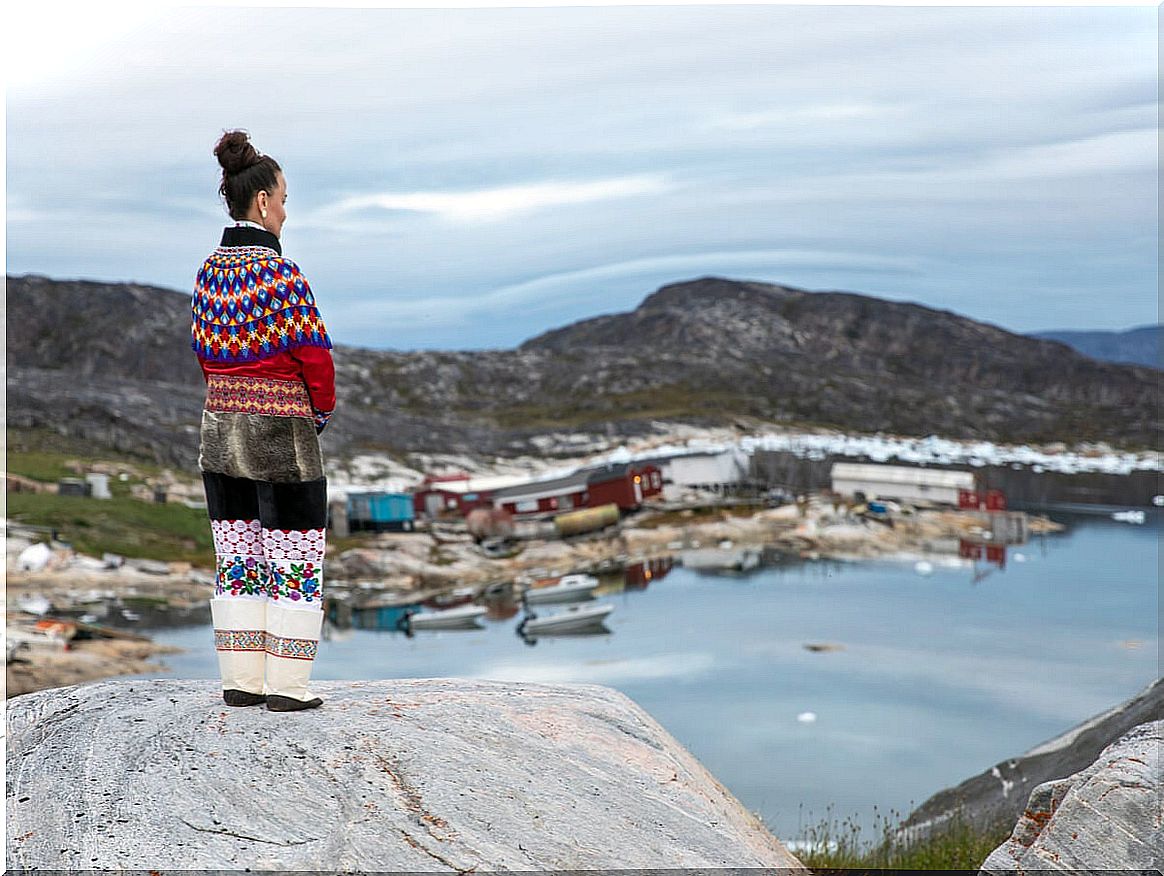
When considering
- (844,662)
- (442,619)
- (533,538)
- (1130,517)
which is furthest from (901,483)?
(442,619)

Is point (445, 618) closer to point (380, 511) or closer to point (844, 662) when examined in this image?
point (380, 511)

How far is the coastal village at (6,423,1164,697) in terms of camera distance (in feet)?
109

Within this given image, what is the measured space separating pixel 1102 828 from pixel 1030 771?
458 cm

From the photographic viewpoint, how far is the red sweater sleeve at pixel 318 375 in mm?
5602

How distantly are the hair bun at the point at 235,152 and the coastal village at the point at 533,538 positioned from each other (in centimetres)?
2173

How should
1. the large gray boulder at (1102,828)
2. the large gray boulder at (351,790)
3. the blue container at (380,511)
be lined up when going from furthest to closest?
1. the blue container at (380,511)
2. the large gray boulder at (1102,828)
3. the large gray boulder at (351,790)

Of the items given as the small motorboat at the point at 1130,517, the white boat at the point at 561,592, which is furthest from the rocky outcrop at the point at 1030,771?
the small motorboat at the point at 1130,517

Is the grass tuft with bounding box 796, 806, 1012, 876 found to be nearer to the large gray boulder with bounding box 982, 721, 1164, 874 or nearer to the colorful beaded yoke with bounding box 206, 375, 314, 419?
the large gray boulder with bounding box 982, 721, 1164, 874

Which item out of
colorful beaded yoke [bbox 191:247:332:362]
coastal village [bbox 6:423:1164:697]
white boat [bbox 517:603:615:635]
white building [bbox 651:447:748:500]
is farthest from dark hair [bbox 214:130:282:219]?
white building [bbox 651:447:748:500]

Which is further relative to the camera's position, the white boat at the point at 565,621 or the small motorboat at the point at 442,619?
the white boat at the point at 565,621

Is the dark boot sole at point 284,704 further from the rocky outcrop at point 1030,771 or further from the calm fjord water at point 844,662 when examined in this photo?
the calm fjord water at point 844,662

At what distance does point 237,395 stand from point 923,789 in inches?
749

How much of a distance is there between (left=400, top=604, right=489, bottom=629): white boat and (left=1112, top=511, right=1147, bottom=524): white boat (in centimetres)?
3543

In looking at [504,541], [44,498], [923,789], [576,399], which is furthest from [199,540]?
[576,399]
